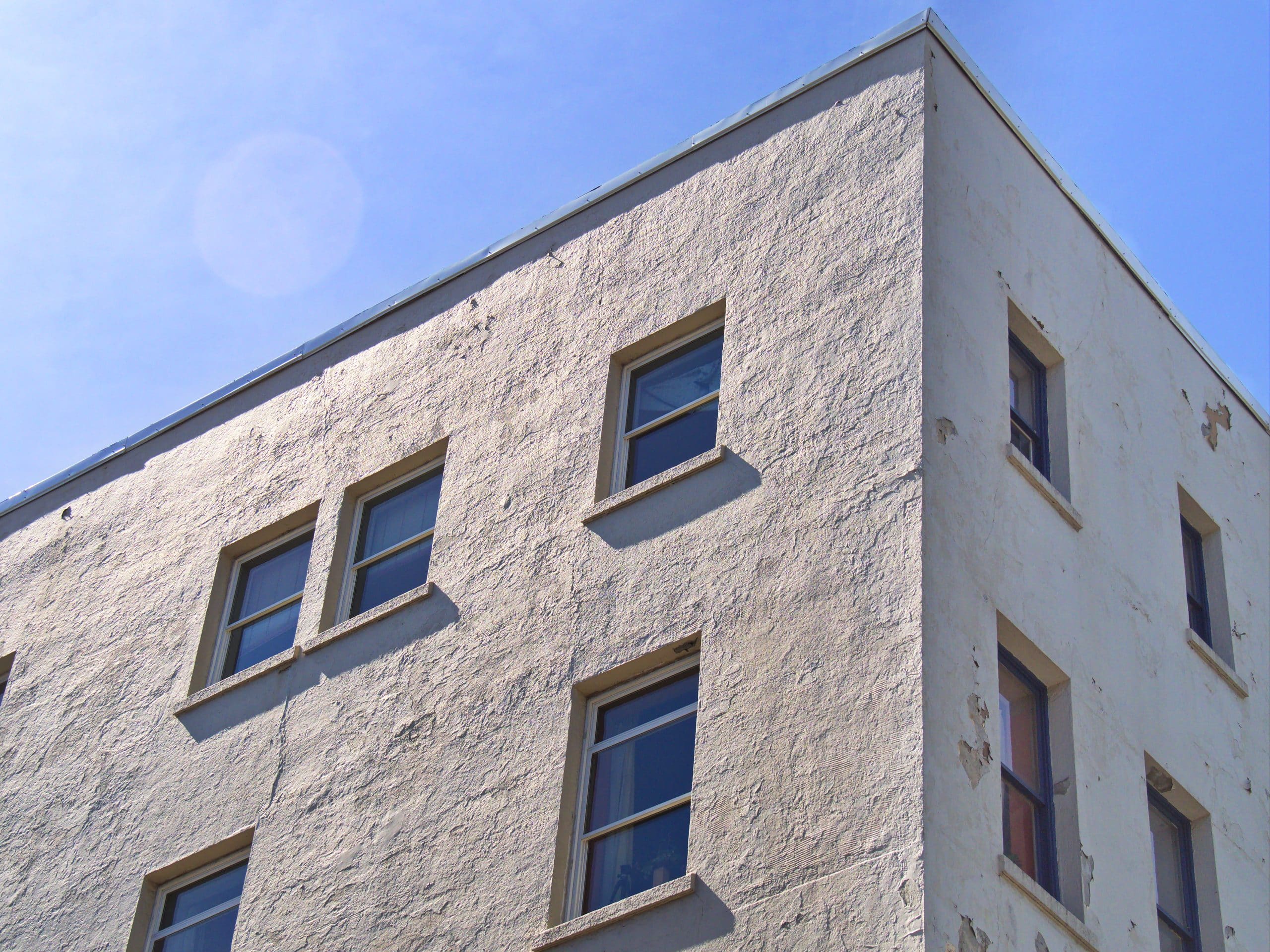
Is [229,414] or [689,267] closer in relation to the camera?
[689,267]

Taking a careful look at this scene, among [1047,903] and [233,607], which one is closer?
[1047,903]

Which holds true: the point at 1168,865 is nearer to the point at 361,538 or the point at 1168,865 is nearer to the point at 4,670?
the point at 361,538

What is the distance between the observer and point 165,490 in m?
18.8

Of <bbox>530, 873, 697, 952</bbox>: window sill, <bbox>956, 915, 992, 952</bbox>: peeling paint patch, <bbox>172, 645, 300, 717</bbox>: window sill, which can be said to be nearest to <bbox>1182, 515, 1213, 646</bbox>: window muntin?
<bbox>956, 915, 992, 952</bbox>: peeling paint patch

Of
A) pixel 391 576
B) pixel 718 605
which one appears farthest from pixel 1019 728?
pixel 391 576

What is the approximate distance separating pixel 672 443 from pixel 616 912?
4.43m

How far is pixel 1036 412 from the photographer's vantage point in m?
14.9

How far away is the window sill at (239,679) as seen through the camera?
1553cm

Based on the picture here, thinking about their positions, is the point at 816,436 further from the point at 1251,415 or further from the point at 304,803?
the point at 1251,415

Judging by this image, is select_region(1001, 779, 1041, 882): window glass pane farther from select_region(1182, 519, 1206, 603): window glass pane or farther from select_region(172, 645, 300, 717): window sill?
select_region(172, 645, 300, 717): window sill

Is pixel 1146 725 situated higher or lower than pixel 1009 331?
lower

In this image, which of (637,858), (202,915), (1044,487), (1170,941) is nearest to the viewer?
(637,858)

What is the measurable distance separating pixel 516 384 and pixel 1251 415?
8128mm

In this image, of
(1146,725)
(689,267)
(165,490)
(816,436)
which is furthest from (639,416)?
(165,490)
